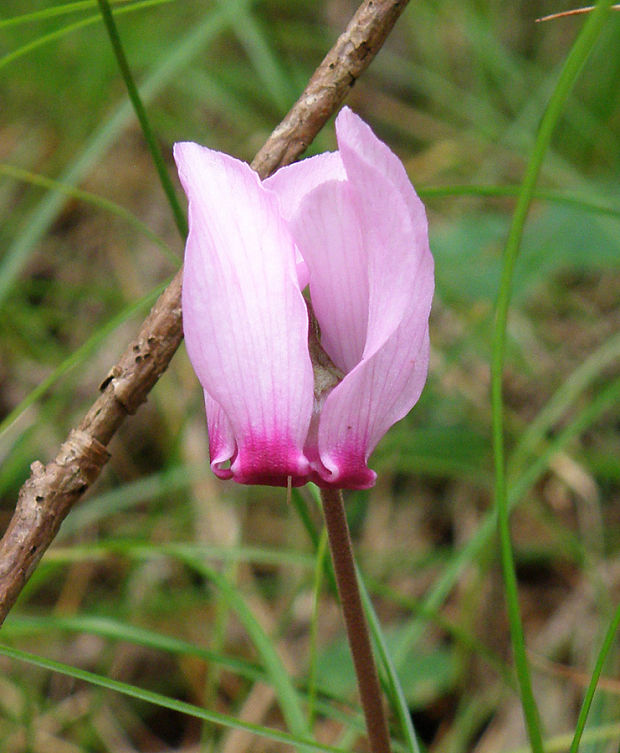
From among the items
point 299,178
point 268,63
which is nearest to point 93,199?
point 299,178

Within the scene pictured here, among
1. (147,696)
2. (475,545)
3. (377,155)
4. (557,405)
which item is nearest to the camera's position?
(377,155)

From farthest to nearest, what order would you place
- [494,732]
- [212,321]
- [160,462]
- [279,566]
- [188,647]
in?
[160,462], [279,566], [494,732], [188,647], [212,321]

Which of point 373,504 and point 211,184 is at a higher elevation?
point 211,184

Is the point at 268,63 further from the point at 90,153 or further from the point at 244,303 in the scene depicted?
the point at 244,303

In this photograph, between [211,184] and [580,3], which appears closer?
[211,184]

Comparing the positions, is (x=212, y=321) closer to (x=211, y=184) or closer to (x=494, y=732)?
(x=211, y=184)

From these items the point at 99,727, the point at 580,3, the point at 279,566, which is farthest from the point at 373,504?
the point at 580,3

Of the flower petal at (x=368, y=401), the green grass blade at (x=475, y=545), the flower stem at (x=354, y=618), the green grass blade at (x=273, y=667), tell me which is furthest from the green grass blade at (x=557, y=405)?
the flower petal at (x=368, y=401)
